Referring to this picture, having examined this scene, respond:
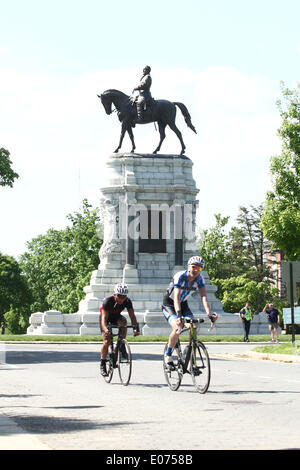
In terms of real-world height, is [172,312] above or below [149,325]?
below

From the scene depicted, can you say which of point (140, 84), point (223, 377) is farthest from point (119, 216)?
point (223, 377)

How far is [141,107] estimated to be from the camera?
49.3m

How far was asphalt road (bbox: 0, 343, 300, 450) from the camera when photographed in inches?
334

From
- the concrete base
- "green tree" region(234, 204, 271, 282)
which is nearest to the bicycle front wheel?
the concrete base

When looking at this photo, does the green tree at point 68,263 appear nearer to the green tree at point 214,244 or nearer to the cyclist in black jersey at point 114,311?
the green tree at point 214,244

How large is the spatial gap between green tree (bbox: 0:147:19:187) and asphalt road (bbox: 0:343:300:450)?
10416 mm

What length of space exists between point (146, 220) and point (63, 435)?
4067cm

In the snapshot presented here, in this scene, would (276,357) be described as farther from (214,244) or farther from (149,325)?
(214,244)

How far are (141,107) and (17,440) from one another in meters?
42.0

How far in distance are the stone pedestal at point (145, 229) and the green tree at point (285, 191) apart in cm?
458

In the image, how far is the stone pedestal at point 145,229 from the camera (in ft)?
159

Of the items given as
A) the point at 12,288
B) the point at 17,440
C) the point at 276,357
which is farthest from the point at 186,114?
the point at 12,288

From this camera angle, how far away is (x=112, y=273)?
48969 millimetres

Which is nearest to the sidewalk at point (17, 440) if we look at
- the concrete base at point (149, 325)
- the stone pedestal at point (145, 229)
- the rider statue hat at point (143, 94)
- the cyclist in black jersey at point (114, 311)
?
the cyclist in black jersey at point (114, 311)
